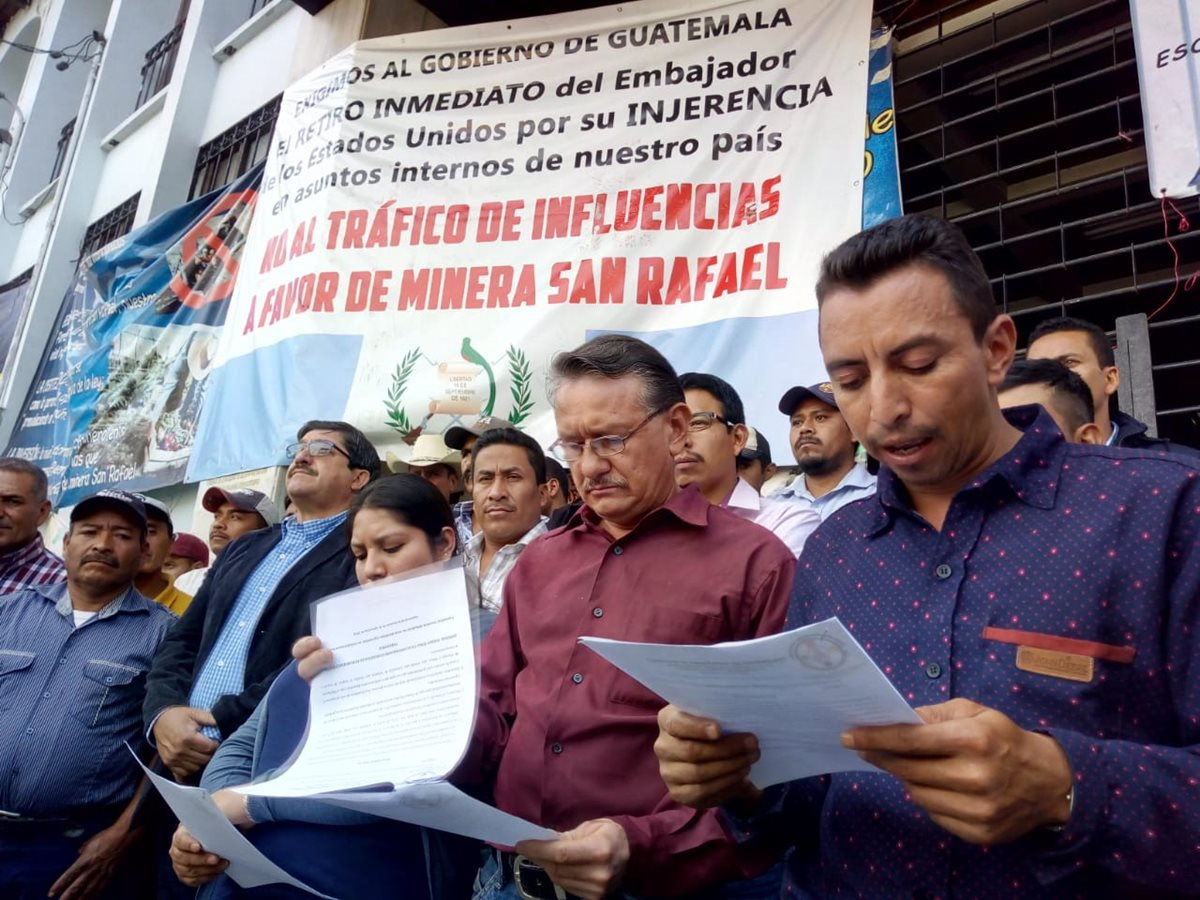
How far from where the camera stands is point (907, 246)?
113 centimetres

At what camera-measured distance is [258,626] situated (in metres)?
2.46

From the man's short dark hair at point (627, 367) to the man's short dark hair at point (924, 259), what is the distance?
576mm

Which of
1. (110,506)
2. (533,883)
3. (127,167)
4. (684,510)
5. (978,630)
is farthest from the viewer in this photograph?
(127,167)

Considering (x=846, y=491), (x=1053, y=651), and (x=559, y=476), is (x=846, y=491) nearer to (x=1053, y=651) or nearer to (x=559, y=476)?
(x=559, y=476)

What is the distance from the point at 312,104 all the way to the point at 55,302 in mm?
5206

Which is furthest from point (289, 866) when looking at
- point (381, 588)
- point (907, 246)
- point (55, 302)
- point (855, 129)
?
point (55, 302)

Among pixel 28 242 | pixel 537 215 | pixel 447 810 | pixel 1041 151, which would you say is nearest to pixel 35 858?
pixel 447 810

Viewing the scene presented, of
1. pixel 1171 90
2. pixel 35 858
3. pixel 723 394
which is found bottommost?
pixel 35 858

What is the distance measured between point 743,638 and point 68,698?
2.20m

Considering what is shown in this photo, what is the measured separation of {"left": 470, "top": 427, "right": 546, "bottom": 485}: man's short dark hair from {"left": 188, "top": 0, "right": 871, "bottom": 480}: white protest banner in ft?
3.16

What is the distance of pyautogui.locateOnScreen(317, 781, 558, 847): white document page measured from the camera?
3.75ft

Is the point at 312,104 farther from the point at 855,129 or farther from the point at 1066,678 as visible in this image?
the point at 1066,678

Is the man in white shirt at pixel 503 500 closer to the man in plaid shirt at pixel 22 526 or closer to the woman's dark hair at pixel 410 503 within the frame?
the woman's dark hair at pixel 410 503

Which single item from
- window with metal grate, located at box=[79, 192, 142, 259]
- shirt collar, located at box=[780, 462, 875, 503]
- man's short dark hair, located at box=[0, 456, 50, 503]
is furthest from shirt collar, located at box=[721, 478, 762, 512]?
window with metal grate, located at box=[79, 192, 142, 259]
